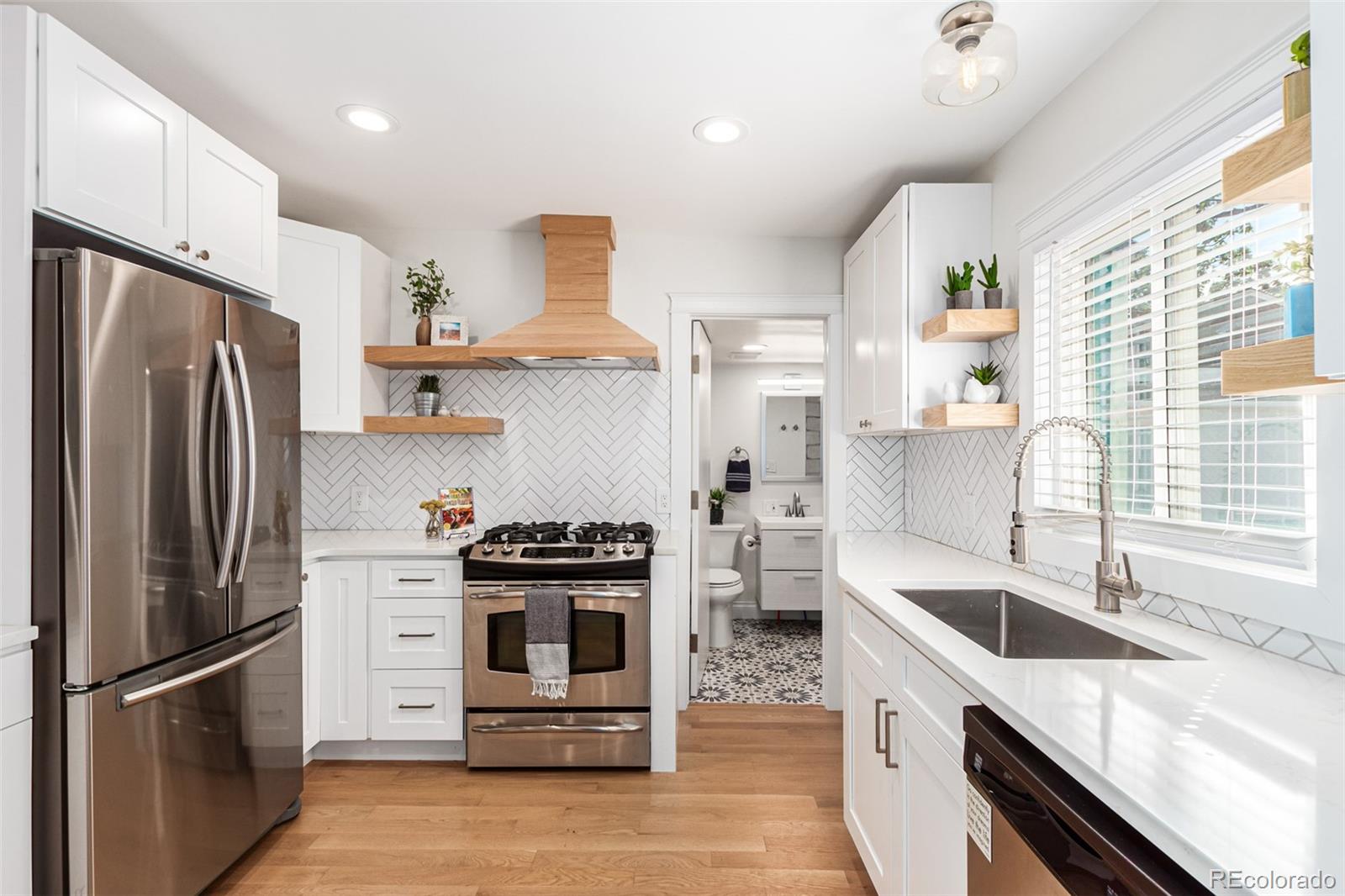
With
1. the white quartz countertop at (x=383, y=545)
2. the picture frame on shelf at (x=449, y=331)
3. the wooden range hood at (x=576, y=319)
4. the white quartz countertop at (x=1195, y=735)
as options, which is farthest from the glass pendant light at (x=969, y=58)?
the picture frame on shelf at (x=449, y=331)

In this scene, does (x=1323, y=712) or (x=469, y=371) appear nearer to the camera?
(x=1323, y=712)

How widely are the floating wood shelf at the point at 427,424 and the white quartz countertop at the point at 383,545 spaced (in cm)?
51

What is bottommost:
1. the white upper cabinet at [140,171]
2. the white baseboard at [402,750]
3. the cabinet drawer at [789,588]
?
the white baseboard at [402,750]

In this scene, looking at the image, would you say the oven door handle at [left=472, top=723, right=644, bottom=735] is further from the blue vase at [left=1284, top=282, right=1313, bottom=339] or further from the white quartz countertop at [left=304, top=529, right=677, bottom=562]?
the blue vase at [left=1284, top=282, right=1313, bottom=339]

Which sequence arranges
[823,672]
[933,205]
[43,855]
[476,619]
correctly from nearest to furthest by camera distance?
[43,855] → [933,205] → [476,619] → [823,672]

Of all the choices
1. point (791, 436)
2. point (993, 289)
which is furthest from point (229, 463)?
point (791, 436)

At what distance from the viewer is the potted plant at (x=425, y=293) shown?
3100mm

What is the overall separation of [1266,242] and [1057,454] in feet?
2.87

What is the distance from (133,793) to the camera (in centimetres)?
157

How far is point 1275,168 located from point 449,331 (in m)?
2.89

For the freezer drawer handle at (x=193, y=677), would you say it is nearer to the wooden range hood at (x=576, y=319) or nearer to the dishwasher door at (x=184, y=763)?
the dishwasher door at (x=184, y=763)

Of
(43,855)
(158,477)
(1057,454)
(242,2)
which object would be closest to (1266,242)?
(1057,454)

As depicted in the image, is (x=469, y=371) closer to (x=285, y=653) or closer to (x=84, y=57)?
(x=285, y=653)

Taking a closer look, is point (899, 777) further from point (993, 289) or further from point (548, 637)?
point (993, 289)
